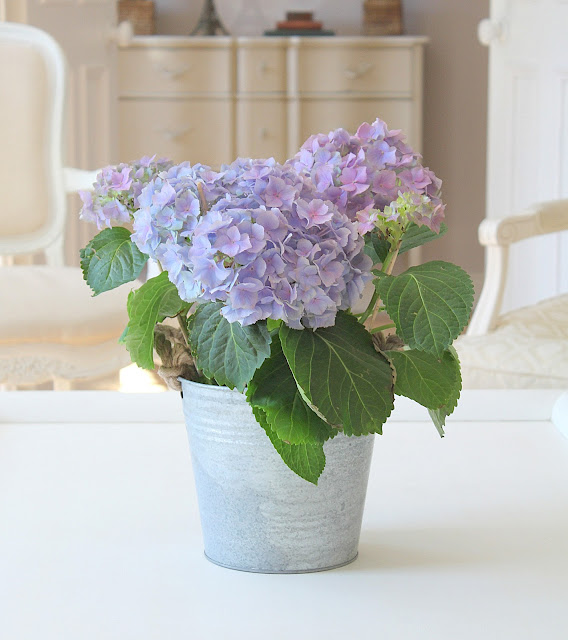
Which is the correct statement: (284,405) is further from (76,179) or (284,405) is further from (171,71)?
(171,71)

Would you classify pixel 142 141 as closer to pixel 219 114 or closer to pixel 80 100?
pixel 219 114

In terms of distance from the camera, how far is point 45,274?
5.90 feet

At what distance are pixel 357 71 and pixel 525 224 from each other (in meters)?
2.08

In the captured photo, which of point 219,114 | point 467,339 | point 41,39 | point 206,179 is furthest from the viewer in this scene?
point 219,114

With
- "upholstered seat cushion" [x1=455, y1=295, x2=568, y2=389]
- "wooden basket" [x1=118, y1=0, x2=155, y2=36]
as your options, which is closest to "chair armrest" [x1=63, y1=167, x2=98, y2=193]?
"upholstered seat cushion" [x1=455, y1=295, x2=568, y2=389]

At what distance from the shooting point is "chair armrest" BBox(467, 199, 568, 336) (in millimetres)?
1759

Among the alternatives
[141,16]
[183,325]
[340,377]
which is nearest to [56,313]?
[183,325]

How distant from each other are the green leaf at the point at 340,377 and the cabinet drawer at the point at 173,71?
11.0 ft

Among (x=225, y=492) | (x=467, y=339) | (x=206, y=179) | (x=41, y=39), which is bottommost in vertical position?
(x=467, y=339)

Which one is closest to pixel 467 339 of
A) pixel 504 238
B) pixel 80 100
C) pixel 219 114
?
pixel 504 238

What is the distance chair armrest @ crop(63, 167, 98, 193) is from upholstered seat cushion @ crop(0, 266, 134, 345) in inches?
20.3

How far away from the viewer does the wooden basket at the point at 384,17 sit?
12.8ft

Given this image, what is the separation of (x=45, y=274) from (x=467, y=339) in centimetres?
75

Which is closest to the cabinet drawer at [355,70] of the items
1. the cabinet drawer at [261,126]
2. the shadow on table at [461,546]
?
the cabinet drawer at [261,126]
